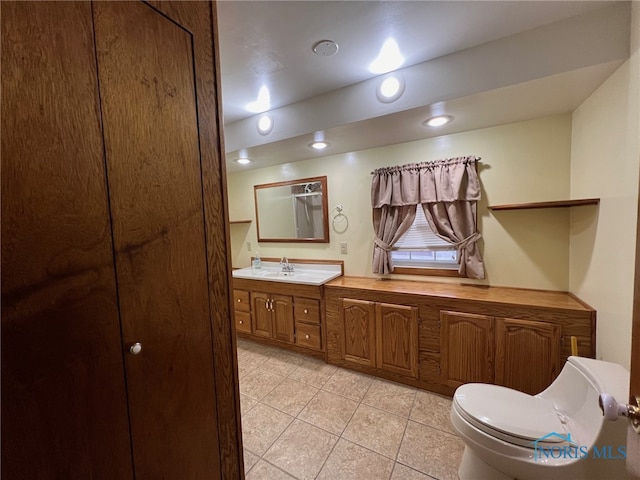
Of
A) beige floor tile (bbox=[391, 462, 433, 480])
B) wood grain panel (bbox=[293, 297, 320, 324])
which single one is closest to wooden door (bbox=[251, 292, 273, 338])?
wood grain panel (bbox=[293, 297, 320, 324])

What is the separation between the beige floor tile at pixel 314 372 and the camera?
2353 mm

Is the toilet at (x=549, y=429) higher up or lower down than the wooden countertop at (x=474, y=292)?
lower down

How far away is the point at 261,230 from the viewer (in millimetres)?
3475

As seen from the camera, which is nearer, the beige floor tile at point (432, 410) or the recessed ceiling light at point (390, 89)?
the recessed ceiling light at point (390, 89)

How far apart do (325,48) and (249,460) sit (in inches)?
99.8

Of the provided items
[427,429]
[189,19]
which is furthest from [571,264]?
A: [189,19]

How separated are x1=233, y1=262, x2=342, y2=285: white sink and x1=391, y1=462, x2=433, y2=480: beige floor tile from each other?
1.48 metres

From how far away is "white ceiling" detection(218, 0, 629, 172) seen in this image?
1258 millimetres

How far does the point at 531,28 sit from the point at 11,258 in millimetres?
2320

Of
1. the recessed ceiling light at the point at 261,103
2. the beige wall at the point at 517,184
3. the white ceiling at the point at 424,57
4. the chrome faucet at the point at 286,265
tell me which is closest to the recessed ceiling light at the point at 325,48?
the white ceiling at the point at 424,57

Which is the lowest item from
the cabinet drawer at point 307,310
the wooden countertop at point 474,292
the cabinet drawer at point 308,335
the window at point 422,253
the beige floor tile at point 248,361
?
the beige floor tile at point 248,361

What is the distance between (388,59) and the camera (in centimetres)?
160

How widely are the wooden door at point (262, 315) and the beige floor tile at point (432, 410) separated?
1.64 metres

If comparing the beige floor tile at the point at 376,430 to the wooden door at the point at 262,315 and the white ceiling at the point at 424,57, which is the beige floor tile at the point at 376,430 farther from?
the white ceiling at the point at 424,57
